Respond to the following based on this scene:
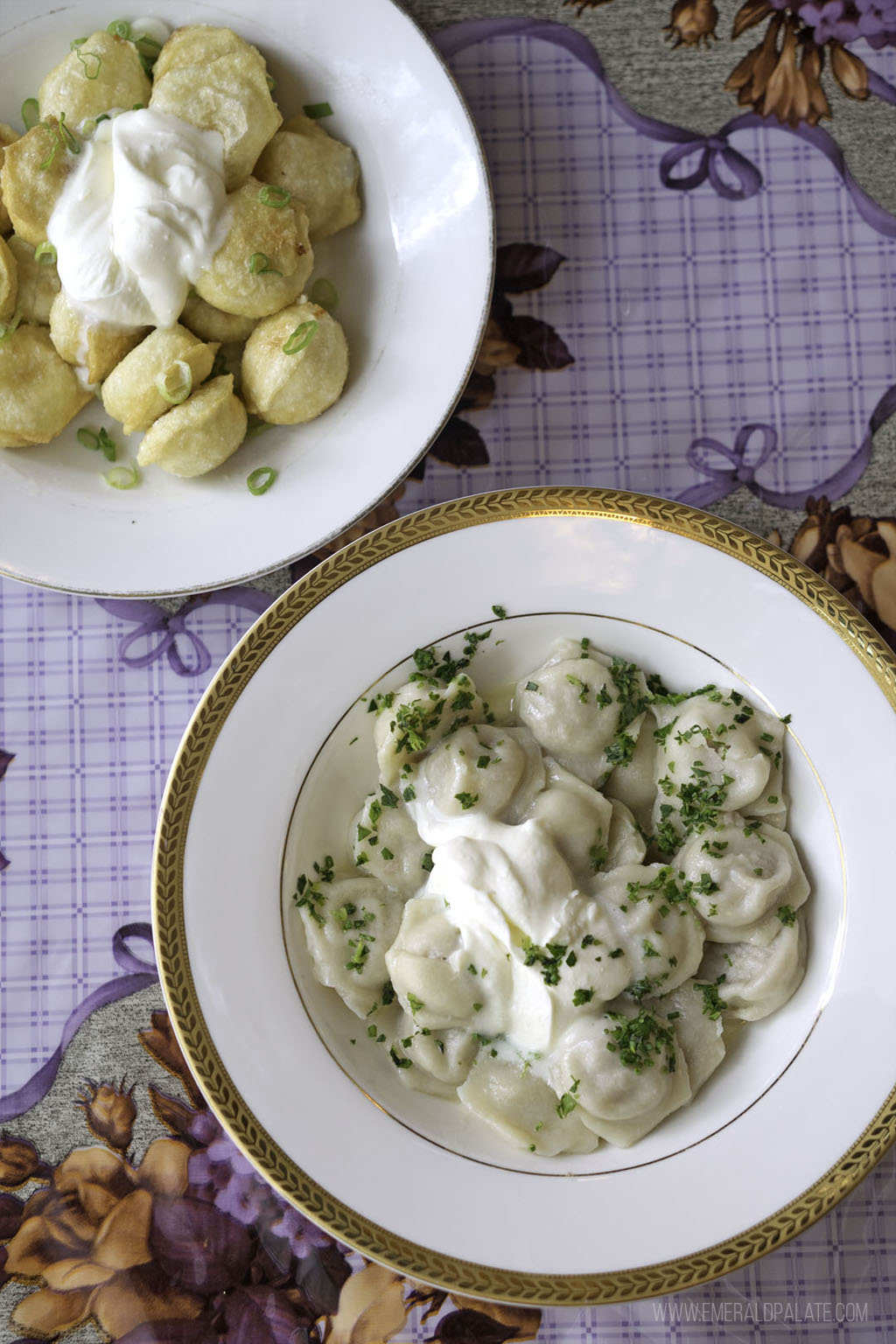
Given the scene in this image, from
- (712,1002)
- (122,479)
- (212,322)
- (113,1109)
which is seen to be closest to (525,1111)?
(712,1002)

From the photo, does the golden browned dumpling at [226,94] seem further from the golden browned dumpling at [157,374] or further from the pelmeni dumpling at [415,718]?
the pelmeni dumpling at [415,718]

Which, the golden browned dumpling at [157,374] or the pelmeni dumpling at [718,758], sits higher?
the golden browned dumpling at [157,374]

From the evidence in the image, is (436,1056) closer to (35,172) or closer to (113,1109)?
(113,1109)

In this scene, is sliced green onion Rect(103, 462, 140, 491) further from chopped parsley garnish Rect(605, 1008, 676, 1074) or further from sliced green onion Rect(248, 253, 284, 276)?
chopped parsley garnish Rect(605, 1008, 676, 1074)

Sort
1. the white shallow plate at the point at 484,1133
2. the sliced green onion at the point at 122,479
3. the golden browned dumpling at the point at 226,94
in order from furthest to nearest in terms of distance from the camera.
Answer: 1. the sliced green onion at the point at 122,479
2. the golden browned dumpling at the point at 226,94
3. the white shallow plate at the point at 484,1133

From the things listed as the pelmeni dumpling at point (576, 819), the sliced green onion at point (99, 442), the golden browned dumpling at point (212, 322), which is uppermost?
the golden browned dumpling at point (212, 322)

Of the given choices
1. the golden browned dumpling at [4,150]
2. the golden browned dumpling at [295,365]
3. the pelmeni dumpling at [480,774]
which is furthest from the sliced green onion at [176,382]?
the pelmeni dumpling at [480,774]
